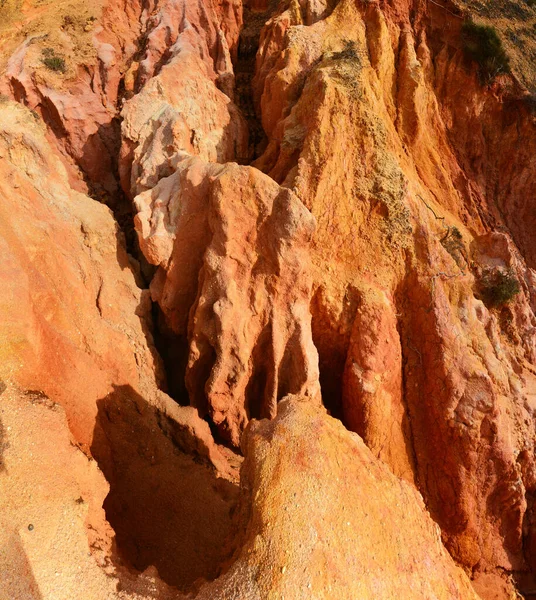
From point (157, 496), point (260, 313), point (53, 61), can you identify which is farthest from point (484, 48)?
point (157, 496)

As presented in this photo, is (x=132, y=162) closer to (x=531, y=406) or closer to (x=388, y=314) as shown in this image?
(x=388, y=314)

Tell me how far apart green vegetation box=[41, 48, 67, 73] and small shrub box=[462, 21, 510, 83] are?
42.7ft

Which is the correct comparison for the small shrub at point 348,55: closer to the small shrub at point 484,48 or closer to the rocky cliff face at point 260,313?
the rocky cliff face at point 260,313

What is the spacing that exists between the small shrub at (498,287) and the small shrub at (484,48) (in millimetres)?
8044

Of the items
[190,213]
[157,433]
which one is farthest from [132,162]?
A: [157,433]

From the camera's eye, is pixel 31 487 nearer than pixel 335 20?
Yes

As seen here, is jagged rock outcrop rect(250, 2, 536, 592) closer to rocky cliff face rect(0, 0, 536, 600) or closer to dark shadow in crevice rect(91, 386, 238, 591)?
rocky cliff face rect(0, 0, 536, 600)

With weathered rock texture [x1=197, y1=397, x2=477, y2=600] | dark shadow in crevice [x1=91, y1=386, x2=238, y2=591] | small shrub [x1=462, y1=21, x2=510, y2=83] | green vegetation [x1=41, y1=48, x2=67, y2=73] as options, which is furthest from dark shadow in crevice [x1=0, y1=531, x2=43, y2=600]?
small shrub [x1=462, y1=21, x2=510, y2=83]

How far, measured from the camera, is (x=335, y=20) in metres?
10.8

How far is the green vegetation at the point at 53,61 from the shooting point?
10.4m

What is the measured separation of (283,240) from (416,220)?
11.2 ft

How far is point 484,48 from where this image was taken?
1314cm

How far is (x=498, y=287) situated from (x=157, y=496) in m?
9.06

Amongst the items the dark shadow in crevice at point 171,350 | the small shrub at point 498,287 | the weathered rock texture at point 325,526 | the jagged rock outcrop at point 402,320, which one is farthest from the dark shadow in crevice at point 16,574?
the small shrub at point 498,287
